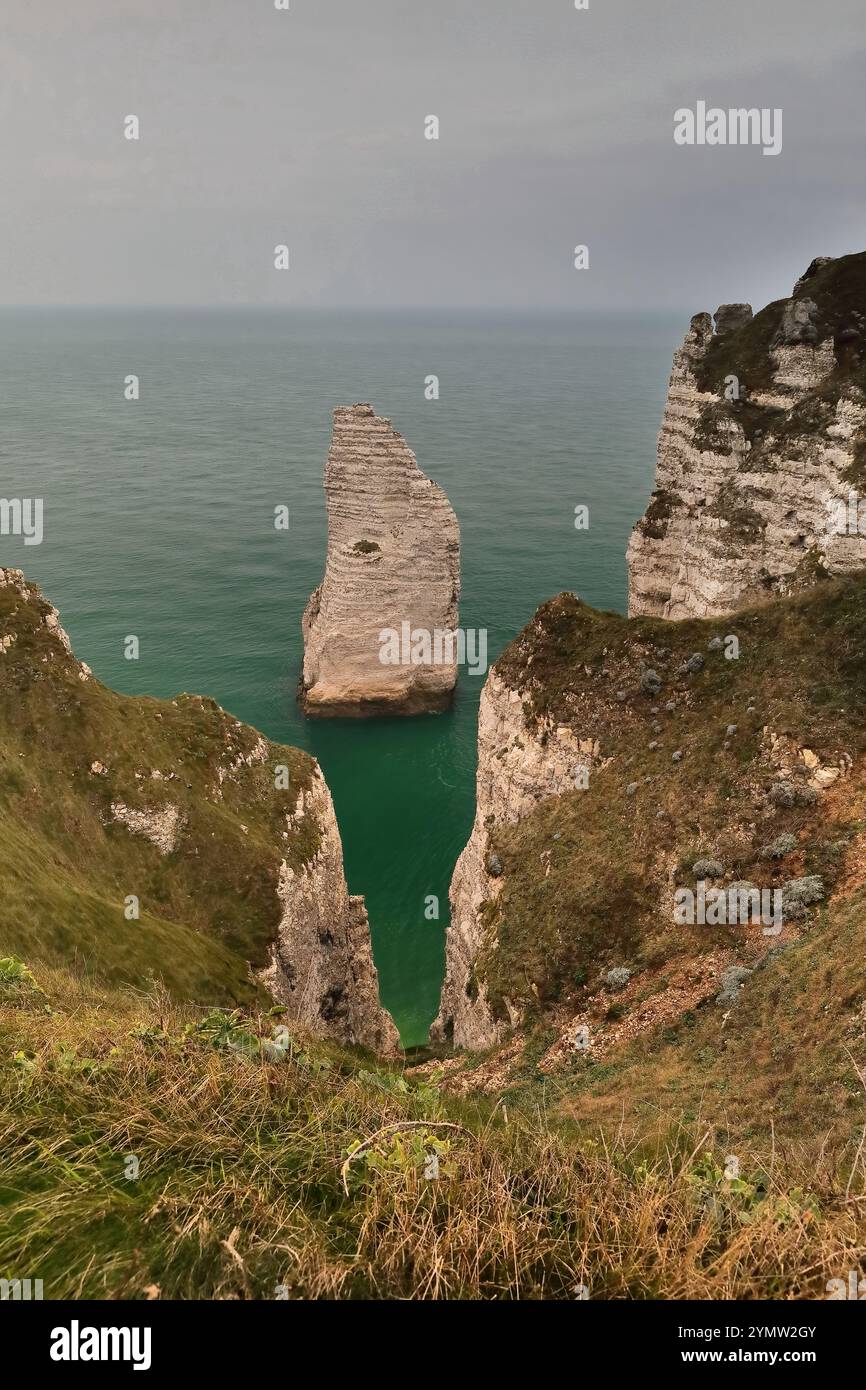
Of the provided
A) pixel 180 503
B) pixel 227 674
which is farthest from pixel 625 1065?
pixel 180 503

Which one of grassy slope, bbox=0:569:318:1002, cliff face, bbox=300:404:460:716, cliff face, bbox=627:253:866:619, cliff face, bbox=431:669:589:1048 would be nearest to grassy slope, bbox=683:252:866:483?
cliff face, bbox=627:253:866:619

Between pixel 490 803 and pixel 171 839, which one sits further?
pixel 490 803

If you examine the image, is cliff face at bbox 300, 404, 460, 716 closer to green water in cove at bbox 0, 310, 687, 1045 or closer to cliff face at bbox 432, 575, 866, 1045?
green water in cove at bbox 0, 310, 687, 1045

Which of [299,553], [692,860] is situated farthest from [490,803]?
[299,553]

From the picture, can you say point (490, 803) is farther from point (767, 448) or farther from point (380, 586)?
point (380, 586)

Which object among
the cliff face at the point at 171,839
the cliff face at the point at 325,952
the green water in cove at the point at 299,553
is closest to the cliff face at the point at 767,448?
the green water in cove at the point at 299,553
